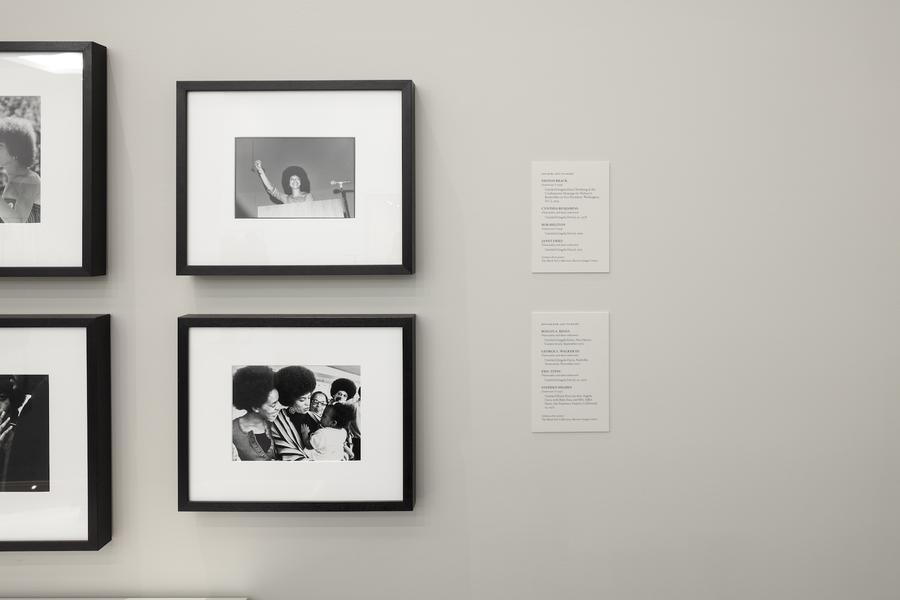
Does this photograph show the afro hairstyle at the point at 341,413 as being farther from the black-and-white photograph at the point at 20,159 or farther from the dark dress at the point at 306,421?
the black-and-white photograph at the point at 20,159

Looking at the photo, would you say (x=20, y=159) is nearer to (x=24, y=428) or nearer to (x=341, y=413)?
(x=24, y=428)

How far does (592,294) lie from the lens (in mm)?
1043

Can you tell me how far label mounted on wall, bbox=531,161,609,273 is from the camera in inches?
40.7

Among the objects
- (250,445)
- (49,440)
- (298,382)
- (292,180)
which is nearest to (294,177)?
(292,180)

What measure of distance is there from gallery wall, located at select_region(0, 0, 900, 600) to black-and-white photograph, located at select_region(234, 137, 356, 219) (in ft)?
0.34

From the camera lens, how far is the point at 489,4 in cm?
103

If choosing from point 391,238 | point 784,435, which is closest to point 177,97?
point 391,238

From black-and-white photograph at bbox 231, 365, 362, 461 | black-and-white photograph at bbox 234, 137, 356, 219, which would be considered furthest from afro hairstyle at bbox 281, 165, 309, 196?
black-and-white photograph at bbox 231, 365, 362, 461

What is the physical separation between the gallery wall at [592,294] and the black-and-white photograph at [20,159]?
0.35ft

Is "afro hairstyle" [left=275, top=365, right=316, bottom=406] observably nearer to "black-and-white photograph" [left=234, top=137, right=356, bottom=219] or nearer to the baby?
the baby

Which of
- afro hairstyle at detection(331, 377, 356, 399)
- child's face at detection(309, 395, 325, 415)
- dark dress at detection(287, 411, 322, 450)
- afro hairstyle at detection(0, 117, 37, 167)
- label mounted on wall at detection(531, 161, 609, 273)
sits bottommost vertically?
dark dress at detection(287, 411, 322, 450)

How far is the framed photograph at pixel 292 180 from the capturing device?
101 centimetres

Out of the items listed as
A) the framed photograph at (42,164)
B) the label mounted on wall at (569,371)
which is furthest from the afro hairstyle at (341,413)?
the framed photograph at (42,164)

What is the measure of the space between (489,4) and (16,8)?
722mm
